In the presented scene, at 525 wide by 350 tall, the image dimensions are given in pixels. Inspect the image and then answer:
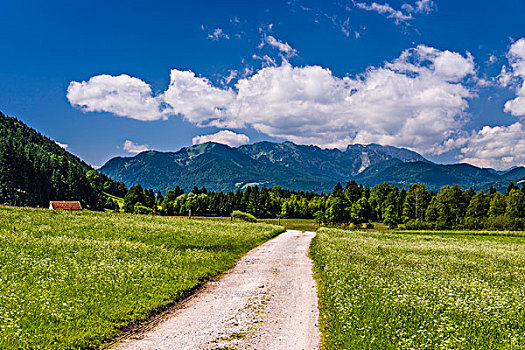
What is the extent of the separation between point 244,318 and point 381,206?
454 ft

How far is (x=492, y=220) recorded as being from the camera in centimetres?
10488

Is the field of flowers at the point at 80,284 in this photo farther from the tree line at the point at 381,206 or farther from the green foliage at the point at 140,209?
the green foliage at the point at 140,209

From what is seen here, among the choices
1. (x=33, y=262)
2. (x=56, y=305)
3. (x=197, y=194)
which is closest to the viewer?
(x=56, y=305)

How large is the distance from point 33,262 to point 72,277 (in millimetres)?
3203

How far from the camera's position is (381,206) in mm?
139625

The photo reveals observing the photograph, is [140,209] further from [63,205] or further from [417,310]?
[417,310]

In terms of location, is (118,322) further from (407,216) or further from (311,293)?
(407,216)

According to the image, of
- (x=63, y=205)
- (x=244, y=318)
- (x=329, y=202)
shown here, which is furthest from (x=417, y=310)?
(x=329, y=202)

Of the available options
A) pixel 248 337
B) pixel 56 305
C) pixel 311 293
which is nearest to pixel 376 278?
pixel 311 293

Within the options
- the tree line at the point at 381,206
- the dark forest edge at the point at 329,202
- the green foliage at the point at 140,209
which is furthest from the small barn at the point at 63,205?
the tree line at the point at 381,206

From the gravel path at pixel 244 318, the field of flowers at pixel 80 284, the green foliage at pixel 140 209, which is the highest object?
the field of flowers at pixel 80 284

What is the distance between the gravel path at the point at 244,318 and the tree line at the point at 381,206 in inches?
3300

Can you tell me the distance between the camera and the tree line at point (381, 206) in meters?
102

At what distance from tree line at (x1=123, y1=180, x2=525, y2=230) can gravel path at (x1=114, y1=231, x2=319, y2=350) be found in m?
83.8
